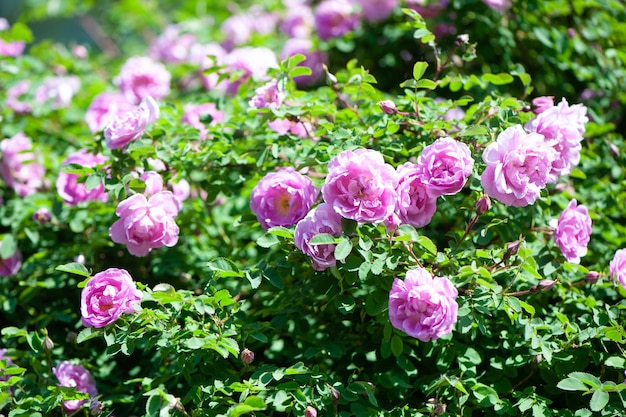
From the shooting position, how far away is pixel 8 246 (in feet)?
6.72

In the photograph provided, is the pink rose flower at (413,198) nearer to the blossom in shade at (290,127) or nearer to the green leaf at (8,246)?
the blossom in shade at (290,127)

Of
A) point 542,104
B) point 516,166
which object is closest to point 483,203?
point 516,166

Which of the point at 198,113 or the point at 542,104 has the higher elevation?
the point at 542,104

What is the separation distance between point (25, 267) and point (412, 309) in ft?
3.97

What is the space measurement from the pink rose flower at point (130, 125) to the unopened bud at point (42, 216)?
18.1 inches

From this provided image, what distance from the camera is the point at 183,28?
3.34m

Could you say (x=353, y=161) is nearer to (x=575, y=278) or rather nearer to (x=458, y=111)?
(x=575, y=278)

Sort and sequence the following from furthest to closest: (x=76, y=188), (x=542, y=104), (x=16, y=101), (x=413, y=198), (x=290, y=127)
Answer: (x=16, y=101), (x=76, y=188), (x=290, y=127), (x=542, y=104), (x=413, y=198)

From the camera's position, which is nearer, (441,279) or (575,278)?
(441,279)

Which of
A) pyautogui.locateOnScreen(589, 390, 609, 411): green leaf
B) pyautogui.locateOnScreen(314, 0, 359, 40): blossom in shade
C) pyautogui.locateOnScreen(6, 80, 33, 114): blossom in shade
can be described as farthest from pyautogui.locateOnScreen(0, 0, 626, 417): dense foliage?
pyautogui.locateOnScreen(314, 0, 359, 40): blossom in shade

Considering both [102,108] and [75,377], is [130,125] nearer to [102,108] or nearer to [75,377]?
[75,377]

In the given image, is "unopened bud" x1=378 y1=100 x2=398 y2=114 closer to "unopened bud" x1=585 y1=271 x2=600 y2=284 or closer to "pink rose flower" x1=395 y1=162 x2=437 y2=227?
"pink rose flower" x1=395 y1=162 x2=437 y2=227

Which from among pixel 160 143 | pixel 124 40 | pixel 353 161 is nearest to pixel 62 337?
pixel 160 143

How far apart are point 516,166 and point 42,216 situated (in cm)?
132
